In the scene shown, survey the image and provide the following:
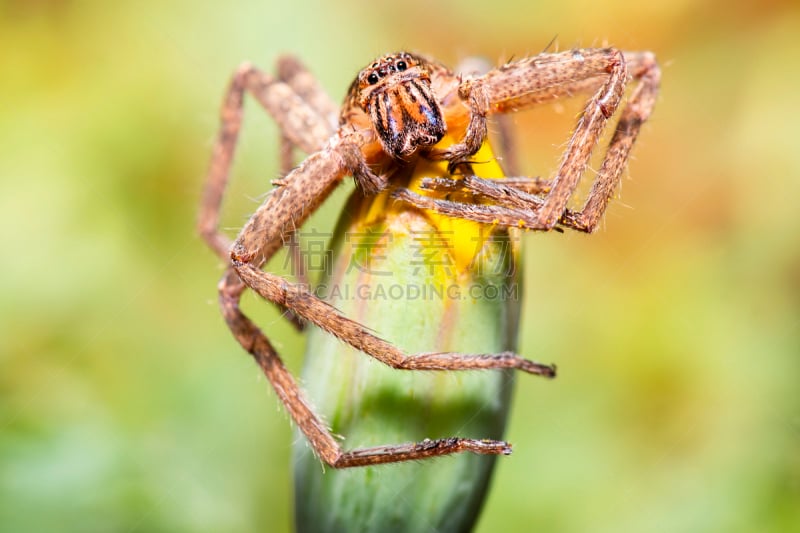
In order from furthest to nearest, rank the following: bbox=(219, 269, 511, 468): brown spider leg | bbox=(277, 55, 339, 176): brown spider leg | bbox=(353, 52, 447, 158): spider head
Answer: bbox=(277, 55, 339, 176): brown spider leg < bbox=(353, 52, 447, 158): spider head < bbox=(219, 269, 511, 468): brown spider leg

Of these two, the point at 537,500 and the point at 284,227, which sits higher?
the point at 284,227

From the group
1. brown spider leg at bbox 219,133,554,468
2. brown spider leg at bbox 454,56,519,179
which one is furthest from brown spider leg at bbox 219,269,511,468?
brown spider leg at bbox 454,56,519,179

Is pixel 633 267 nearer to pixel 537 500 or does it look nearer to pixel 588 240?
pixel 588 240

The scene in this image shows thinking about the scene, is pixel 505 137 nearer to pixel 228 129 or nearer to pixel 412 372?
pixel 228 129

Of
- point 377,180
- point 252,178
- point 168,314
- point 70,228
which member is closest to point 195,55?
point 252,178

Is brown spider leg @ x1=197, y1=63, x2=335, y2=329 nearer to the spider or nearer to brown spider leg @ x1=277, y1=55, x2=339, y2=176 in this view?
brown spider leg @ x1=277, y1=55, x2=339, y2=176

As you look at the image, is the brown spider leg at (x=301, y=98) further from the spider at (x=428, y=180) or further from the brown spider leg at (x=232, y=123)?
the spider at (x=428, y=180)
